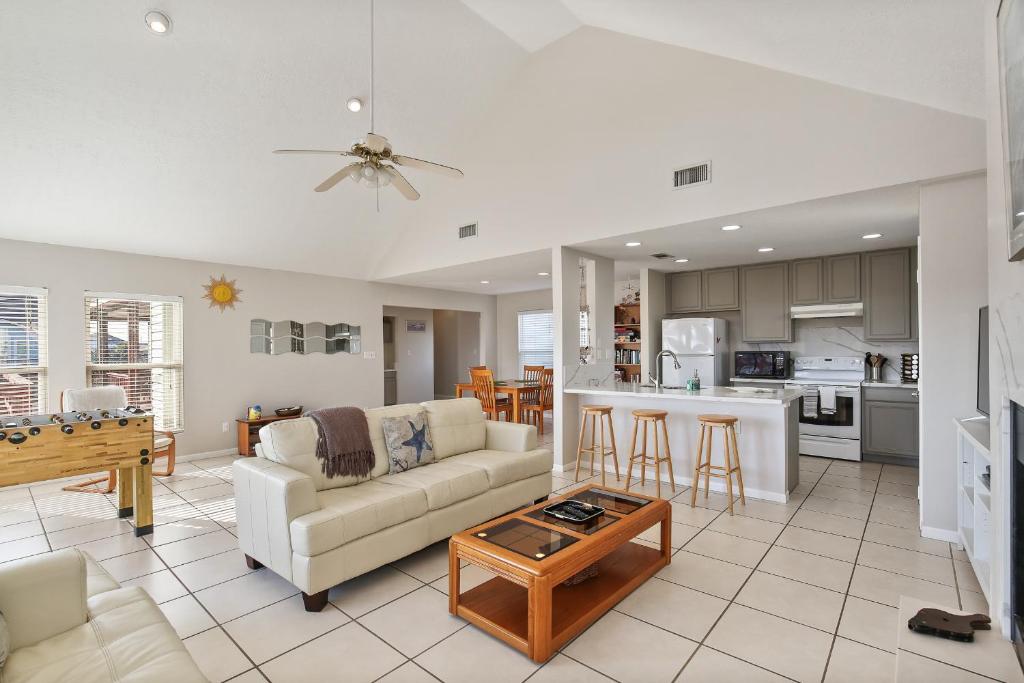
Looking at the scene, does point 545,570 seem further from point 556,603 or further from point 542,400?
point 542,400

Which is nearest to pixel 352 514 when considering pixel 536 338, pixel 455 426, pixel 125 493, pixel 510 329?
pixel 455 426

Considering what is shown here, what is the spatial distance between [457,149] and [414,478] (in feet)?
12.7

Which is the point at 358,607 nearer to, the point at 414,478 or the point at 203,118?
the point at 414,478

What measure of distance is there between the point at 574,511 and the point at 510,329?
24.5ft

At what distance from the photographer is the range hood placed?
5.79 m

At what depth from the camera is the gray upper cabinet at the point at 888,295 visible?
540 cm

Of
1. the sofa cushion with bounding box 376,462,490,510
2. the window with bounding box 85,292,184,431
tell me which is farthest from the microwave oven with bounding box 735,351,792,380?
the window with bounding box 85,292,184,431

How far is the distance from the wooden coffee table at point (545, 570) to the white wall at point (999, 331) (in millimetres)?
1420

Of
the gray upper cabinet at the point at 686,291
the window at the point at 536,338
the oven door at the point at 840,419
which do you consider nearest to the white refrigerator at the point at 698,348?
the gray upper cabinet at the point at 686,291

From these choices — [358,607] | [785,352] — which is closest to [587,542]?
[358,607]

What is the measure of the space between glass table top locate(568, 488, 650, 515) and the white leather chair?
3625mm

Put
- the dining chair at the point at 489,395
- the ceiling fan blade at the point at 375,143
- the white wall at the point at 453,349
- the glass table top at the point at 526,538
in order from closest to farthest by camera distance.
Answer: the glass table top at the point at 526,538, the ceiling fan blade at the point at 375,143, the dining chair at the point at 489,395, the white wall at the point at 453,349

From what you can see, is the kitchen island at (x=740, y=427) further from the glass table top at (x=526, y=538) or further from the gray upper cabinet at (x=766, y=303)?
the glass table top at (x=526, y=538)

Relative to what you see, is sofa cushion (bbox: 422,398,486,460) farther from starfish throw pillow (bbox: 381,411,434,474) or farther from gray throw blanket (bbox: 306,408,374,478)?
gray throw blanket (bbox: 306,408,374,478)
